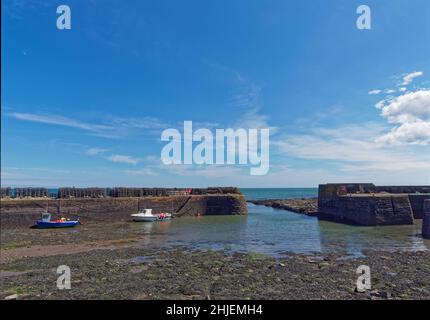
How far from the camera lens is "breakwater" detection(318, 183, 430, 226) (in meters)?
28.6

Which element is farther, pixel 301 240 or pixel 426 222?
pixel 426 222

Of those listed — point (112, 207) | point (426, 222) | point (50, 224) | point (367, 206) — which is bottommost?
point (50, 224)

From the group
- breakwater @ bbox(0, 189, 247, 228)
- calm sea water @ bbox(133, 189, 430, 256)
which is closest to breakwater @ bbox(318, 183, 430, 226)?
calm sea water @ bbox(133, 189, 430, 256)

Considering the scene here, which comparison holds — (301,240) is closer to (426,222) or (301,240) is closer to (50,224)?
(426,222)

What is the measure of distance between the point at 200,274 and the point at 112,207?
26242mm

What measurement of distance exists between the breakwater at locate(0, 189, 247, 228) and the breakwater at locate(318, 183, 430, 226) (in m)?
12.2

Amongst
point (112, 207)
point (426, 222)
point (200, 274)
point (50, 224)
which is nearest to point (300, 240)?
point (426, 222)

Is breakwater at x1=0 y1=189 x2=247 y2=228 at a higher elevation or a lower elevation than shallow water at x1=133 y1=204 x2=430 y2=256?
higher

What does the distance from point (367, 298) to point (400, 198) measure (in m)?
24.6

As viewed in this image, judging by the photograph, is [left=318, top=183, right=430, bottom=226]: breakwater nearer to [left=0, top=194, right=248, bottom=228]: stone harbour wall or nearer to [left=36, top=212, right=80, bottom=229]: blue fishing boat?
[left=0, top=194, right=248, bottom=228]: stone harbour wall

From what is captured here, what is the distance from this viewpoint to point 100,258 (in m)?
15.2

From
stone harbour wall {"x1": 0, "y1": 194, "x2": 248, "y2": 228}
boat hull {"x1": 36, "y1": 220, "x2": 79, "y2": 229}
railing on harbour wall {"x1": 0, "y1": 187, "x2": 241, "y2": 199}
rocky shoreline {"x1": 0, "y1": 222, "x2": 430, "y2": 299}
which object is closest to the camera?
rocky shoreline {"x1": 0, "y1": 222, "x2": 430, "y2": 299}

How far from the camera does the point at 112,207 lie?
3572 cm
